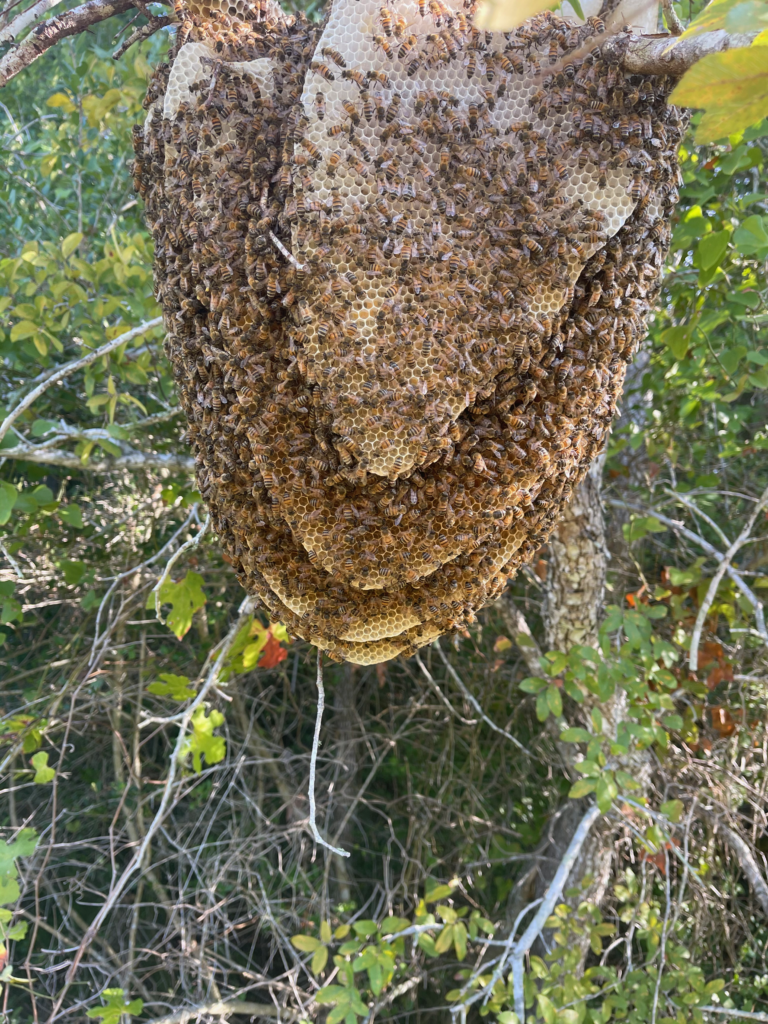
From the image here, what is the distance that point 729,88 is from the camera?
537 mm

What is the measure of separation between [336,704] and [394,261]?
9.91 feet

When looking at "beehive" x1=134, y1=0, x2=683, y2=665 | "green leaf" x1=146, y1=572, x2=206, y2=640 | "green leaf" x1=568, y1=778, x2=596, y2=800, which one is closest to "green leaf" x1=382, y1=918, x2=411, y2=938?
"green leaf" x1=568, y1=778, x2=596, y2=800

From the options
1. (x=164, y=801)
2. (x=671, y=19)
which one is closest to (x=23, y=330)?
(x=164, y=801)

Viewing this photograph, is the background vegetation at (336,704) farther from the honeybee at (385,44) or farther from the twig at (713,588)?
the honeybee at (385,44)

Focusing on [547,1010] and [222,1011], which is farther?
[222,1011]

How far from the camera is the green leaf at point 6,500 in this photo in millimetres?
2021

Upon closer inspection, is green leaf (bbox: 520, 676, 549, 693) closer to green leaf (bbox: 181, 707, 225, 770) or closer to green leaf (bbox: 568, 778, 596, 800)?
green leaf (bbox: 568, 778, 596, 800)

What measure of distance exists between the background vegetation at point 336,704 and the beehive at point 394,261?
93 cm

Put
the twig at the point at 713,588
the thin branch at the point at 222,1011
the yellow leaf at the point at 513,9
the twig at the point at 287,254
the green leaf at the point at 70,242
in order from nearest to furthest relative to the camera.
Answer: the yellow leaf at the point at 513,9, the twig at the point at 287,254, the twig at the point at 713,588, the green leaf at the point at 70,242, the thin branch at the point at 222,1011

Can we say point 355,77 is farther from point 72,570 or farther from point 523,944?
point 523,944

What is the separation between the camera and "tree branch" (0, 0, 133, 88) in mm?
1226

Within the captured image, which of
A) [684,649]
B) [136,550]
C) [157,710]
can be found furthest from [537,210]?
[157,710]

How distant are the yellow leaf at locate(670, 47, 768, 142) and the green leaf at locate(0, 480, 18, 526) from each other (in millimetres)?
1990

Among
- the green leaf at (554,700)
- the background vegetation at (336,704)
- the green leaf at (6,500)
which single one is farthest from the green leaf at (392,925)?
the green leaf at (6,500)
